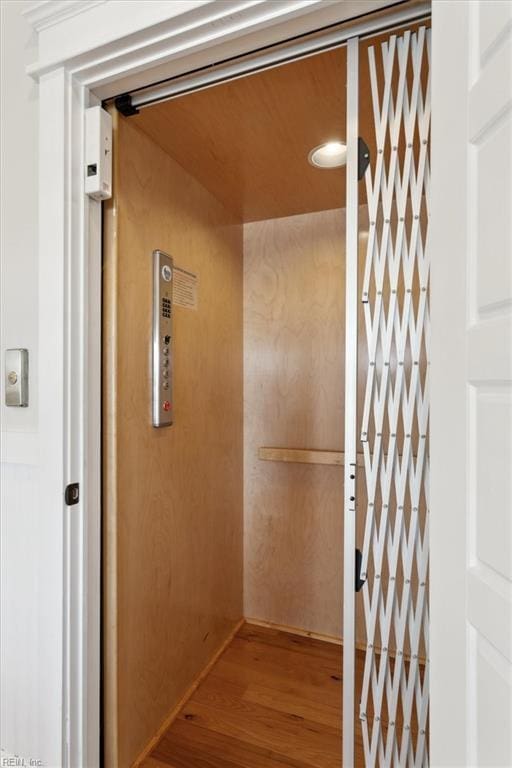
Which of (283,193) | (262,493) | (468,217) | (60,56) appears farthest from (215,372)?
(468,217)

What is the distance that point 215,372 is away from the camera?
193 centimetres

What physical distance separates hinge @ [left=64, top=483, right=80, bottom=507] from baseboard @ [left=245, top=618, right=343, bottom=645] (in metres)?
1.59

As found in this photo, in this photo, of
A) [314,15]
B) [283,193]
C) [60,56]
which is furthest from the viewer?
[283,193]

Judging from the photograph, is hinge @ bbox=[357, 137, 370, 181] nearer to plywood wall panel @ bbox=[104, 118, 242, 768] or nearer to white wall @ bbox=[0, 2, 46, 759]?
plywood wall panel @ bbox=[104, 118, 242, 768]

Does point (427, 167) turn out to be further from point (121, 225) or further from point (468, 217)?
point (121, 225)

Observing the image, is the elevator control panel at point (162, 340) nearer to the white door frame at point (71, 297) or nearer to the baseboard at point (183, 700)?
the white door frame at point (71, 297)

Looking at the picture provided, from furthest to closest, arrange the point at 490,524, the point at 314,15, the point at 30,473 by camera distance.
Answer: the point at 30,473 → the point at 314,15 → the point at 490,524

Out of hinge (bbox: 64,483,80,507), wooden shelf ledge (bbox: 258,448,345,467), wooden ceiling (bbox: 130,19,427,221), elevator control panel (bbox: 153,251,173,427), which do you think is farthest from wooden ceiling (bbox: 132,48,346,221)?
wooden shelf ledge (bbox: 258,448,345,467)

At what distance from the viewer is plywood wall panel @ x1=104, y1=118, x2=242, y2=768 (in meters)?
1.21

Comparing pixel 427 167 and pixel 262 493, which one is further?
pixel 262 493

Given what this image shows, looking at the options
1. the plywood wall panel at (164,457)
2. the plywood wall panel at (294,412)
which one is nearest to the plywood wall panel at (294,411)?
the plywood wall panel at (294,412)

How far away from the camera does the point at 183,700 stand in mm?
1623

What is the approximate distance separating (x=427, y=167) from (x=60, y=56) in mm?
914

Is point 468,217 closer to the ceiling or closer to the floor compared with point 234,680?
closer to the ceiling
